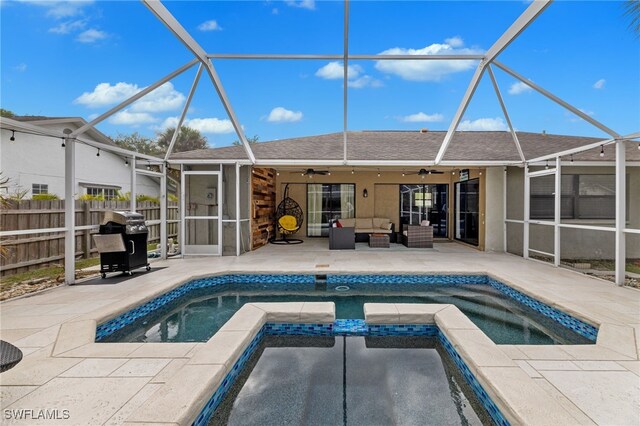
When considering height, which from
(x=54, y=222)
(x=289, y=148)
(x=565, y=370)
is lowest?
(x=565, y=370)

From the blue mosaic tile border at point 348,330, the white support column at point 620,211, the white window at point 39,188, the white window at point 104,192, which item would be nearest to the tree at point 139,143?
the white window at point 104,192

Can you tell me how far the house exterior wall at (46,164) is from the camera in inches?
368

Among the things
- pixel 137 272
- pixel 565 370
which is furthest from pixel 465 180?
pixel 137 272

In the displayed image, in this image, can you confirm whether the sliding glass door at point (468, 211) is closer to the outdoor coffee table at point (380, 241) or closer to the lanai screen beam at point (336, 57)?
the outdoor coffee table at point (380, 241)

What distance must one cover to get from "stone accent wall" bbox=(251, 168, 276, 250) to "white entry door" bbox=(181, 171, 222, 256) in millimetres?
1065

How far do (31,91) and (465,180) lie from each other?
16551 millimetres

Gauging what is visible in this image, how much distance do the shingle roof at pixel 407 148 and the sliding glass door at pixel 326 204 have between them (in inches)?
70.7

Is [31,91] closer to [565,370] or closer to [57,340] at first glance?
[57,340]

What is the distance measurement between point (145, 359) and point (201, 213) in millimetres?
5828

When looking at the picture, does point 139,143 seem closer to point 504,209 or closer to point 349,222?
point 349,222

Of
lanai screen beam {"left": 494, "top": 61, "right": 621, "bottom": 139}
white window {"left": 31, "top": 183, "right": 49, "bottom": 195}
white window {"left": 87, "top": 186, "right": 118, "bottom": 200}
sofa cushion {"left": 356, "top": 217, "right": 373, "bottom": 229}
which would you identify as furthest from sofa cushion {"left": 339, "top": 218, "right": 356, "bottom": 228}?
white window {"left": 31, "top": 183, "right": 49, "bottom": 195}

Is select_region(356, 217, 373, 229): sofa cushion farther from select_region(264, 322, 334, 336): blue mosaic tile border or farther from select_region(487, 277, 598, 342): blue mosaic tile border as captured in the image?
select_region(264, 322, 334, 336): blue mosaic tile border

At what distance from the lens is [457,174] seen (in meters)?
10.6

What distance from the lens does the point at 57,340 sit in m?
3.12
